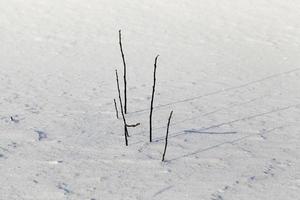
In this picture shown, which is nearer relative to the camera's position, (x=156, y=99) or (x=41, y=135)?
(x=41, y=135)

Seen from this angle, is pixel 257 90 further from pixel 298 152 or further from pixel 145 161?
pixel 145 161

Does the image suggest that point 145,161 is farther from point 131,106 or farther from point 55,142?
point 131,106

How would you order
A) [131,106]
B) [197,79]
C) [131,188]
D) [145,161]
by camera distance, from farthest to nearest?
[197,79] < [131,106] < [145,161] < [131,188]

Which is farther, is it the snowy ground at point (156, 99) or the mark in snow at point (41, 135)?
the mark in snow at point (41, 135)

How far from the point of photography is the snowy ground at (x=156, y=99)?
3234 mm

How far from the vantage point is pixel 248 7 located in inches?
320

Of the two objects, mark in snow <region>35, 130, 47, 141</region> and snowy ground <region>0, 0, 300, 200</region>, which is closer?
snowy ground <region>0, 0, 300, 200</region>

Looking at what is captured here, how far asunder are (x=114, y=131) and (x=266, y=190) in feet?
4.30

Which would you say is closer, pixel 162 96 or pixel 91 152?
pixel 91 152

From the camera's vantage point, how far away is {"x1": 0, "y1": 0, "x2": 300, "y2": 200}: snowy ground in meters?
3.23

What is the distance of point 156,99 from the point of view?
188 inches

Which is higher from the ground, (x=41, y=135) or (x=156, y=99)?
(x=41, y=135)

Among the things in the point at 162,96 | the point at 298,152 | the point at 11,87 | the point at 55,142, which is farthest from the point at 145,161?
the point at 11,87

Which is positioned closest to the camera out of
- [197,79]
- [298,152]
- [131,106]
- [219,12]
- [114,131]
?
[298,152]
